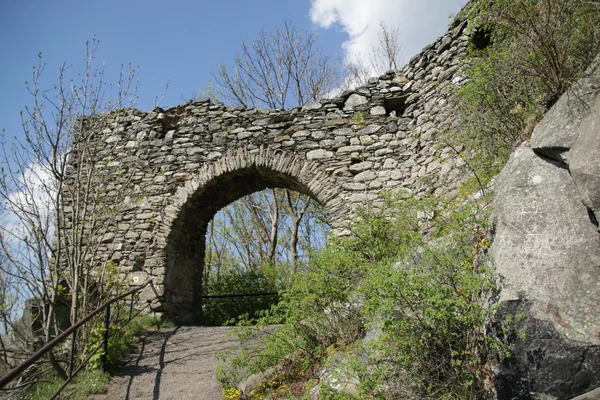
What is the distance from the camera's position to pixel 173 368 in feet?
16.1

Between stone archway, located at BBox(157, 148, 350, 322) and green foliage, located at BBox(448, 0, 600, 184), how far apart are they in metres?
2.21

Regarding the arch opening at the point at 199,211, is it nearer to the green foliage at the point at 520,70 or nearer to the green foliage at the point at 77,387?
the green foliage at the point at 77,387

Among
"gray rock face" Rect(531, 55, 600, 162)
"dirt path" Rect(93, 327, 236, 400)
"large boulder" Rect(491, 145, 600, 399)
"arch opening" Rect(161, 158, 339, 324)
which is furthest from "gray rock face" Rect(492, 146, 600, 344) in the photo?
"arch opening" Rect(161, 158, 339, 324)

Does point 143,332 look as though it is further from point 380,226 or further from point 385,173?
point 385,173

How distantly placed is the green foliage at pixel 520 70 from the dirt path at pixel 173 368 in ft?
10.9

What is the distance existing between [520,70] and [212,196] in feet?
16.1

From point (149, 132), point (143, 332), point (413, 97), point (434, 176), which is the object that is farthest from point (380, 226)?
point (149, 132)

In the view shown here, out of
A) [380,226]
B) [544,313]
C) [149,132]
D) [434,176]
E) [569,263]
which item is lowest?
[544,313]

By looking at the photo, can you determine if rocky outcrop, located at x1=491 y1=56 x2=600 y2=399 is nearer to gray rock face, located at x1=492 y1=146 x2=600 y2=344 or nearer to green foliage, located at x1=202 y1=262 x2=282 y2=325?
gray rock face, located at x1=492 y1=146 x2=600 y2=344

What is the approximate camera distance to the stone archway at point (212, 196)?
21.1 feet

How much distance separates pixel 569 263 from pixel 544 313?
343mm

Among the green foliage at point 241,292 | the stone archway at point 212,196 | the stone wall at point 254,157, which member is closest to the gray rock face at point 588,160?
the stone wall at point 254,157

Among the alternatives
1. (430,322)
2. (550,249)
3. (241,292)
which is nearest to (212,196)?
(241,292)

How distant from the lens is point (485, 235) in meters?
3.07
